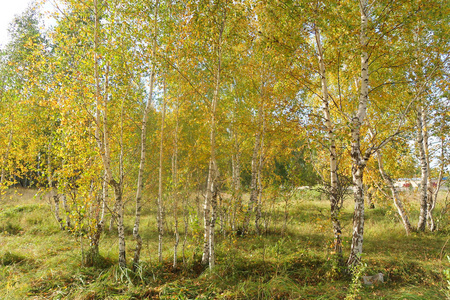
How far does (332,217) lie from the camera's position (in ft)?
17.0

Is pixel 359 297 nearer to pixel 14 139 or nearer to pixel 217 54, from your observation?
pixel 217 54

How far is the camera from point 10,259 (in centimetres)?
629

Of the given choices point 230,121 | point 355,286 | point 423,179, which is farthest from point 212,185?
point 423,179

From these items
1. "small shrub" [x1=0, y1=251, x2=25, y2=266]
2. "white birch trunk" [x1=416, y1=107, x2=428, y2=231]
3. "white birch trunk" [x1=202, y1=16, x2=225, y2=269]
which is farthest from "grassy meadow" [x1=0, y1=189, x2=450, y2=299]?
"white birch trunk" [x1=416, y1=107, x2=428, y2=231]

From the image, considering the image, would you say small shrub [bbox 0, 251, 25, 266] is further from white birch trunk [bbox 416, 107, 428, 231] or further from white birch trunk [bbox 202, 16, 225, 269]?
white birch trunk [bbox 416, 107, 428, 231]

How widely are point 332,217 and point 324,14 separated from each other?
4452 mm

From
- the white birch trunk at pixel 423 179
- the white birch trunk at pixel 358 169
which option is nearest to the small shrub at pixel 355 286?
the white birch trunk at pixel 358 169

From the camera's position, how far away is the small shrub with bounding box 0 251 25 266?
6.19 metres

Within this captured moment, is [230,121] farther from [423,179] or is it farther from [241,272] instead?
[423,179]

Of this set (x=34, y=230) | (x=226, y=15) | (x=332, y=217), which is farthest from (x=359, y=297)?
(x=34, y=230)

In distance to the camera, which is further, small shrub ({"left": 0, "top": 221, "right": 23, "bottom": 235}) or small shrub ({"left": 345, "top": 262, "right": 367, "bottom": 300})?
small shrub ({"left": 0, "top": 221, "right": 23, "bottom": 235})

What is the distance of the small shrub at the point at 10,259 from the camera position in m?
6.19

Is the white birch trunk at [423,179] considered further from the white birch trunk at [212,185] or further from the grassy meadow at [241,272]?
the white birch trunk at [212,185]

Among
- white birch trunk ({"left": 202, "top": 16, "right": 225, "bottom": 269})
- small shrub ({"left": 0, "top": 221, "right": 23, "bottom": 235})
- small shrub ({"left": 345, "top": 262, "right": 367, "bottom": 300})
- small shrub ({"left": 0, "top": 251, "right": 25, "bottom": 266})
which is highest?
white birch trunk ({"left": 202, "top": 16, "right": 225, "bottom": 269})
